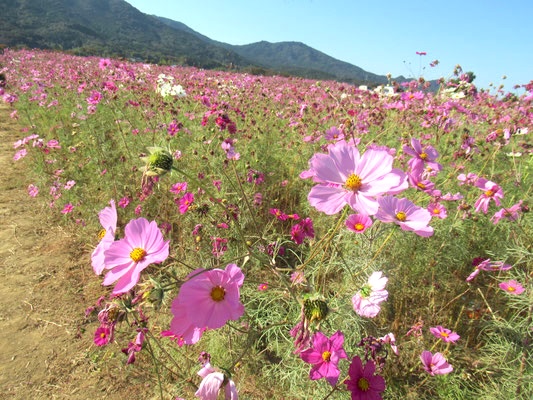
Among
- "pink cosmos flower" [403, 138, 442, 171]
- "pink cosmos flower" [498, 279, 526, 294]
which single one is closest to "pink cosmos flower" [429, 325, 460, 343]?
"pink cosmos flower" [498, 279, 526, 294]

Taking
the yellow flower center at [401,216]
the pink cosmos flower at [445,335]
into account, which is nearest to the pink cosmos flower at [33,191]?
the yellow flower center at [401,216]

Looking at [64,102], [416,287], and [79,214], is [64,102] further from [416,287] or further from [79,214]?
[416,287]

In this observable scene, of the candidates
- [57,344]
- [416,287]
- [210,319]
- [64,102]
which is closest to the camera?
[210,319]

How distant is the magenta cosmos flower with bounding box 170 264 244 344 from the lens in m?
0.62

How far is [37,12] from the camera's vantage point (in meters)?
54.3

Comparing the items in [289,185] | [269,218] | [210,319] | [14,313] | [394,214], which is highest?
[394,214]

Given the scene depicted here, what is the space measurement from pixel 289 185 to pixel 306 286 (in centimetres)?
205

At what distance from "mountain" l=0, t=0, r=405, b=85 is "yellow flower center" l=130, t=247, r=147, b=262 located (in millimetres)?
5153

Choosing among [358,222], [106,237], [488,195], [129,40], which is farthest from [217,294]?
[129,40]

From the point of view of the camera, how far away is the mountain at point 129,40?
22.9 metres

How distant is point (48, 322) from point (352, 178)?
6.25 ft

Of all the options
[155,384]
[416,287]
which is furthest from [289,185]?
[155,384]

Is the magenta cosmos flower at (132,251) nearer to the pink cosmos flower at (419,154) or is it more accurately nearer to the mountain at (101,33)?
the pink cosmos flower at (419,154)

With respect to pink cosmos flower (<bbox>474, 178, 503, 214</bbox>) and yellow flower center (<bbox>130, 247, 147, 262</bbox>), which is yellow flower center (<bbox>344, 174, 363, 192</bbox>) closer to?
yellow flower center (<bbox>130, 247, 147, 262</bbox>)
